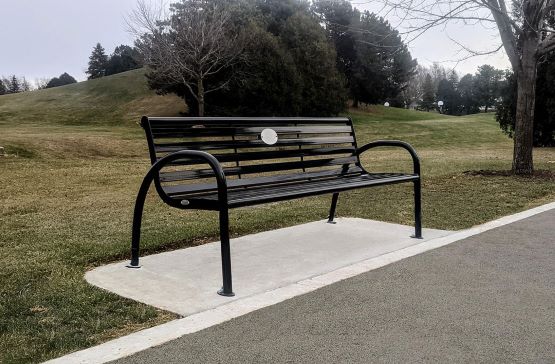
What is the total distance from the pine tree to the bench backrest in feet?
243

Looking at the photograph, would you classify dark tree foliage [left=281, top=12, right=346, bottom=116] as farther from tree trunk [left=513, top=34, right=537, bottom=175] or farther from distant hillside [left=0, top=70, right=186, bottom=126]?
tree trunk [left=513, top=34, right=537, bottom=175]

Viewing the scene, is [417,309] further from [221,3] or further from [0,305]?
[221,3]

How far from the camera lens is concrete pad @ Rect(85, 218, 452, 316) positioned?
11.8 feet

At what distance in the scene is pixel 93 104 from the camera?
45.7 m

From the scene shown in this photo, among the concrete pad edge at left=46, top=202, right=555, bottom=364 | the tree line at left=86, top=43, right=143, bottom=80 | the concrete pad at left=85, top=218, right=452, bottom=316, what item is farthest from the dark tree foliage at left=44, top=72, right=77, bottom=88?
the concrete pad edge at left=46, top=202, right=555, bottom=364

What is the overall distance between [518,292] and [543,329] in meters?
0.66

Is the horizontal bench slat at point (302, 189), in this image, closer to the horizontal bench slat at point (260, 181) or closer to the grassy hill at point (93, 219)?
the horizontal bench slat at point (260, 181)

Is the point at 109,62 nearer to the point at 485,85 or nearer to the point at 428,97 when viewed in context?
the point at 428,97

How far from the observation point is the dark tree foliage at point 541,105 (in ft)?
69.4

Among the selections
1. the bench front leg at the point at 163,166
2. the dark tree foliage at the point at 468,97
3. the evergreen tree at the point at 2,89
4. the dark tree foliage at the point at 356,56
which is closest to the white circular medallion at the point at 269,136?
the bench front leg at the point at 163,166

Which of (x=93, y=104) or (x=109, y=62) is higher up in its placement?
(x=109, y=62)

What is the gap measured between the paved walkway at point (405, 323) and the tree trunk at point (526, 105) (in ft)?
23.1

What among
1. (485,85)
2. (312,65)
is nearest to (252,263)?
(312,65)

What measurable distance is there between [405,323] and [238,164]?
2.64 m
